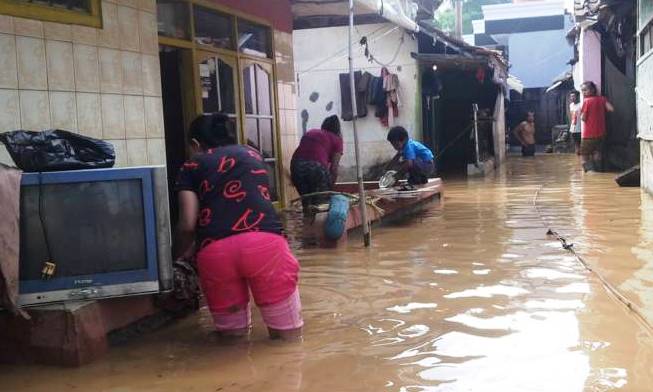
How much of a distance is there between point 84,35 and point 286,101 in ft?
15.3

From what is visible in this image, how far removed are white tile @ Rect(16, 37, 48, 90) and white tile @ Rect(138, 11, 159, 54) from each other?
3.85ft

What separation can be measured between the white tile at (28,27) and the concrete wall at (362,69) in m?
10.6

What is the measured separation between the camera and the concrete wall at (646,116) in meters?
9.38

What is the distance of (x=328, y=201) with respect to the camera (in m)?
7.39

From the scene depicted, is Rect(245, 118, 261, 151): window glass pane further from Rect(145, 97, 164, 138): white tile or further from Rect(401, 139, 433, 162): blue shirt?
Rect(145, 97, 164, 138): white tile

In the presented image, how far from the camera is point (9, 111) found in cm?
466

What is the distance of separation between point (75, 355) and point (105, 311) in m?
0.31

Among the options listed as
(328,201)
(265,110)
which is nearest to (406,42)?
(265,110)

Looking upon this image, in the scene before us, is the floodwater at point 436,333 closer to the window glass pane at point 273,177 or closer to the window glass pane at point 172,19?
the window glass pane at point 172,19

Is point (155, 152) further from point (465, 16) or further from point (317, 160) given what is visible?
point (465, 16)

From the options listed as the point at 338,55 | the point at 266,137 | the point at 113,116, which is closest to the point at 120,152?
the point at 113,116

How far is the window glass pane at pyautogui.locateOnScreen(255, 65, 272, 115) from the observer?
9.03 meters

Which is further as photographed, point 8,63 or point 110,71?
point 110,71

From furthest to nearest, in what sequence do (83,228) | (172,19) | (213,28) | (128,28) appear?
(213,28) < (172,19) < (128,28) < (83,228)
